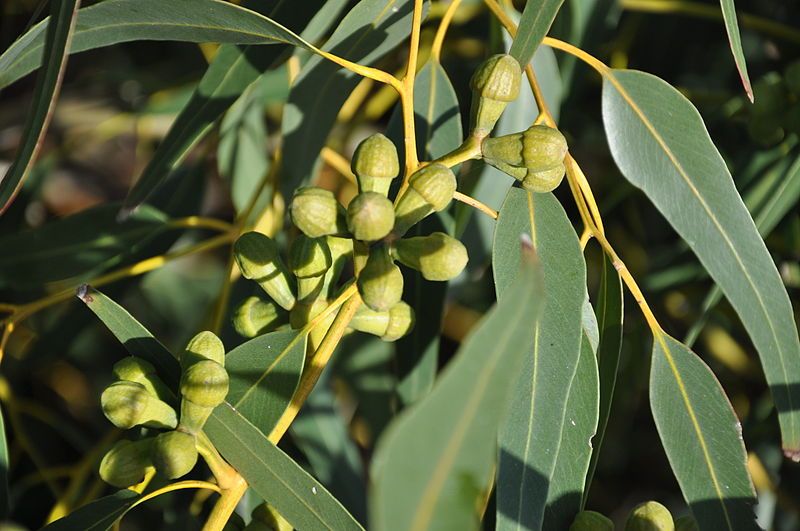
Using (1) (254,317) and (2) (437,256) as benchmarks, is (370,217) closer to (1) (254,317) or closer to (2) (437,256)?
(2) (437,256)

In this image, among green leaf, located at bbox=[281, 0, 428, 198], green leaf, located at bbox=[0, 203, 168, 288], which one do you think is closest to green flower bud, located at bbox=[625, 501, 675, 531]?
green leaf, located at bbox=[281, 0, 428, 198]

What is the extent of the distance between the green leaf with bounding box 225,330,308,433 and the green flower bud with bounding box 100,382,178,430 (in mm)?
83

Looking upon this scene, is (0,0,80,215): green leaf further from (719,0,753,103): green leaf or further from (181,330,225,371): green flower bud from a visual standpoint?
(719,0,753,103): green leaf

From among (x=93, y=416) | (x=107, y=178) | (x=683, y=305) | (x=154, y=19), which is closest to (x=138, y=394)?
(x=154, y=19)

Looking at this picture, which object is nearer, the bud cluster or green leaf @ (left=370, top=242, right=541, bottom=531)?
green leaf @ (left=370, top=242, right=541, bottom=531)

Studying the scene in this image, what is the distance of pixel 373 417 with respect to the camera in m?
1.74

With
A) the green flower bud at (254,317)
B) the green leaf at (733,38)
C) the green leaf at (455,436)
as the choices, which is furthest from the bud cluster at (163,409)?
the green leaf at (733,38)

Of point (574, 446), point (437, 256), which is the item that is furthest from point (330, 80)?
point (574, 446)

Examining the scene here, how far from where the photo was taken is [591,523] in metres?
0.95

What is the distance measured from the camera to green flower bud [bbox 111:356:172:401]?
A: 92 centimetres

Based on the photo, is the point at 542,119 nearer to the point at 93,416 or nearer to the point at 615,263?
the point at 615,263

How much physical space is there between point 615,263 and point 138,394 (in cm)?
50

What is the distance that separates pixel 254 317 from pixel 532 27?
0.40 metres

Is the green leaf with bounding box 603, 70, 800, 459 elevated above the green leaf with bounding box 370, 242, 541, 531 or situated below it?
below
